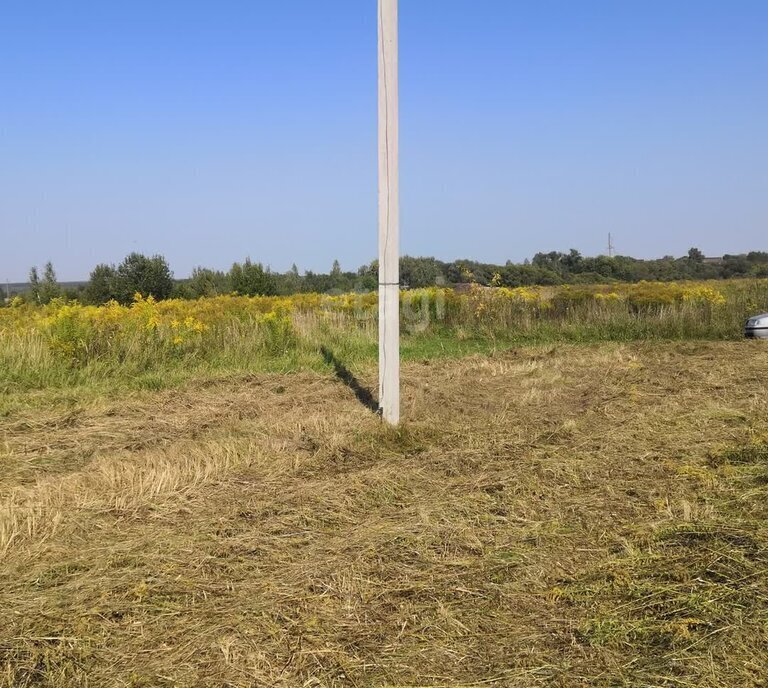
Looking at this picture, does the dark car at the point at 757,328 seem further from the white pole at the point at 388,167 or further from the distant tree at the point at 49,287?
the distant tree at the point at 49,287

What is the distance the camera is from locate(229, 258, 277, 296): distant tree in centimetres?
2634

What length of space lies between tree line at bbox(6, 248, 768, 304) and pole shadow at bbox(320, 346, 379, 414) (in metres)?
7.38

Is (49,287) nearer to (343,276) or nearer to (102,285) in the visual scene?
(102,285)

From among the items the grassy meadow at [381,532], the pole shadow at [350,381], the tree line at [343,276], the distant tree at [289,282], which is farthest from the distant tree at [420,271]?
the grassy meadow at [381,532]

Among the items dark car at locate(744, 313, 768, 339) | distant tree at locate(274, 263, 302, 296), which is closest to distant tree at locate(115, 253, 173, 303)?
distant tree at locate(274, 263, 302, 296)

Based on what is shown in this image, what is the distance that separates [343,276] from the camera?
32.2 meters

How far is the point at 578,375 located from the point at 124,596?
649 centimetres

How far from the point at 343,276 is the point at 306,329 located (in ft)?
70.2

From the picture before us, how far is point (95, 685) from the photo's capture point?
80.1 inches

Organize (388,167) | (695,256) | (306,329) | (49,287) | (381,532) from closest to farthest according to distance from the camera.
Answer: (381,532)
(388,167)
(306,329)
(49,287)
(695,256)

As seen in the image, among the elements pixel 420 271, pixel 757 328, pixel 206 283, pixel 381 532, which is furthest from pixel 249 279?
pixel 381 532

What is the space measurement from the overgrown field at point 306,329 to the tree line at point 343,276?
256 cm

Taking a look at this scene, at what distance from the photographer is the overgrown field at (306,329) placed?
805cm

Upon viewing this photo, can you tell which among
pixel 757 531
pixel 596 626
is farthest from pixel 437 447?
pixel 596 626
